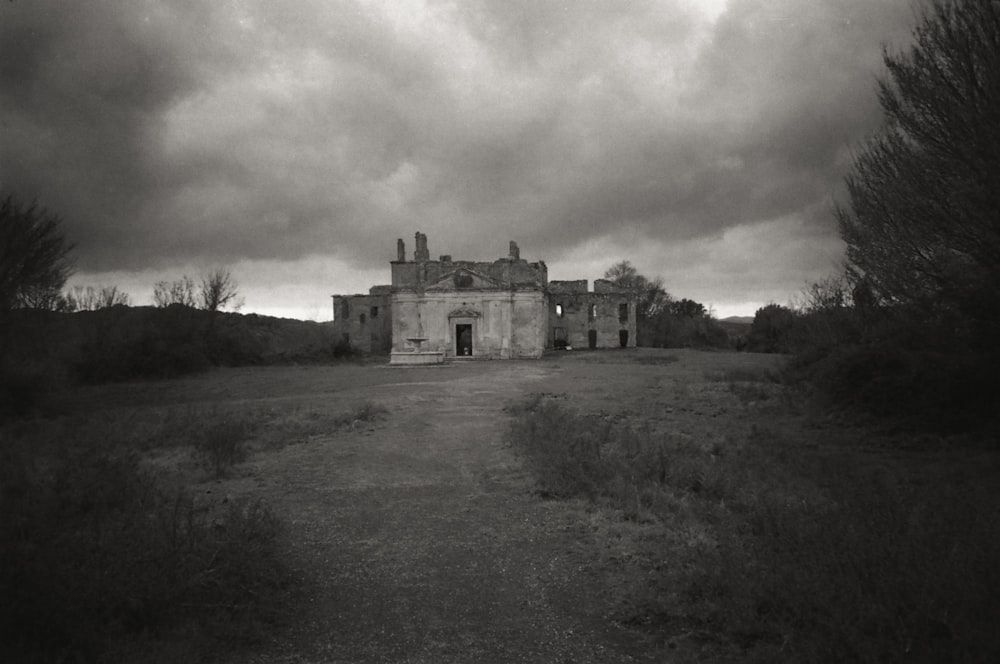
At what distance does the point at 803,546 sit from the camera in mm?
4523

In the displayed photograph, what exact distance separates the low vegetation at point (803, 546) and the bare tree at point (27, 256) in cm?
1568

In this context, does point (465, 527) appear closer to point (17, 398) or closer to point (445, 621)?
point (445, 621)

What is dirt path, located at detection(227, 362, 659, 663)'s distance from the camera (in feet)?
12.4

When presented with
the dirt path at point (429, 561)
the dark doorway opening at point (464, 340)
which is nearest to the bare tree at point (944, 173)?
the dirt path at point (429, 561)

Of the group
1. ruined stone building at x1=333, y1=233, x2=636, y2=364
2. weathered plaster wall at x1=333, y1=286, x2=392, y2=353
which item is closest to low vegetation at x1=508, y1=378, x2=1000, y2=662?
ruined stone building at x1=333, y1=233, x2=636, y2=364

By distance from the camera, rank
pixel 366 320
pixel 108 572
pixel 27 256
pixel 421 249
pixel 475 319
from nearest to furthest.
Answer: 1. pixel 108 572
2. pixel 27 256
3. pixel 475 319
4. pixel 421 249
5. pixel 366 320

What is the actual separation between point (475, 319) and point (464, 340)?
127 inches

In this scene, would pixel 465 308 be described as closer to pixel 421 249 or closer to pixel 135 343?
pixel 421 249

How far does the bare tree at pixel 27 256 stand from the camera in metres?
15.2

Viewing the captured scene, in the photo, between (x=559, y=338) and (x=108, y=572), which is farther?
(x=559, y=338)

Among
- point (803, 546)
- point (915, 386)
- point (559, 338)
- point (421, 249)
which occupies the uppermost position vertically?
point (421, 249)

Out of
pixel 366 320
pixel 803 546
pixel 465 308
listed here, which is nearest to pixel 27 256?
pixel 803 546

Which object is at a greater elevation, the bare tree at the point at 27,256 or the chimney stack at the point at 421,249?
the chimney stack at the point at 421,249

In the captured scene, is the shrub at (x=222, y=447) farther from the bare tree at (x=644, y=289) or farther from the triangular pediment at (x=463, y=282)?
the bare tree at (x=644, y=289)
